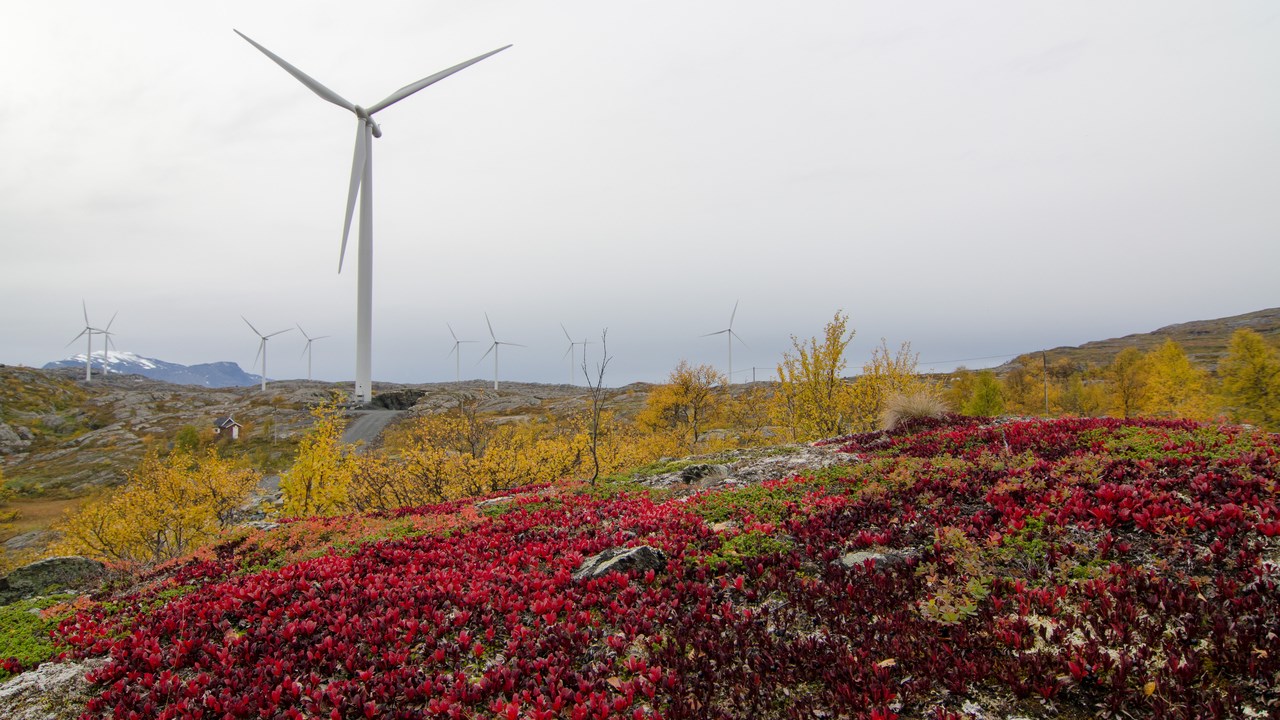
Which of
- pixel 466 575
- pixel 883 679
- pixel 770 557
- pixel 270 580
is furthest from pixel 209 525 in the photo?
pixel 883 679

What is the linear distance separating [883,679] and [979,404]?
63335mm

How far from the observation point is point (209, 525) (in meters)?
30.9

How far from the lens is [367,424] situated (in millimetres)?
100500

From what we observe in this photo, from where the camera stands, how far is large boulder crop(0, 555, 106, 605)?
1323 cm

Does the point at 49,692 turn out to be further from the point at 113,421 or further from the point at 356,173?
the point at 113,421

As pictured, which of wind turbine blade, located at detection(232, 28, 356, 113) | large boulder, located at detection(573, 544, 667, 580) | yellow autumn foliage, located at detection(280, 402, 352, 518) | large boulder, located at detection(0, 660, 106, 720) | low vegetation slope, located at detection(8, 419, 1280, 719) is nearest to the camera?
low vegetation slope, located at detection(8, 419, 1280, 719)

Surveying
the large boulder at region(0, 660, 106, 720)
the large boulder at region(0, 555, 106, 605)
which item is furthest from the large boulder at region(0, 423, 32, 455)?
the large boulder at region(0, 660, 106, 720)

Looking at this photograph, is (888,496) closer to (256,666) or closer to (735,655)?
(735,655)

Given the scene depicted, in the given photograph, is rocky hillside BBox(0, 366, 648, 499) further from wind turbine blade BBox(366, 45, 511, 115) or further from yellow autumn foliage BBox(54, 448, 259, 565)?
wind turbine blade BBox(366, 45, 511, 115)

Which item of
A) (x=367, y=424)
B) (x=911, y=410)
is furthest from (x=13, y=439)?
(x=911, y=410)

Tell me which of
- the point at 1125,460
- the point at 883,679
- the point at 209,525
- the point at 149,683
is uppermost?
the point at 1125,460

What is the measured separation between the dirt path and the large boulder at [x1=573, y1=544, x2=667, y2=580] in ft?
293

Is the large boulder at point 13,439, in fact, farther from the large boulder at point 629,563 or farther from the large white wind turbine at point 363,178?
the large boulder at point 629,563

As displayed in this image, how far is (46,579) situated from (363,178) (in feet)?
161
